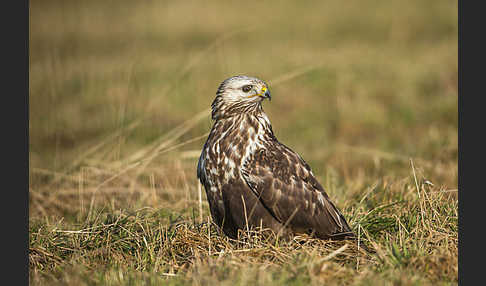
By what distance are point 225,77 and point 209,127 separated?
8.81ft

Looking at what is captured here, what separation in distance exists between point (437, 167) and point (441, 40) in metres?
11.1

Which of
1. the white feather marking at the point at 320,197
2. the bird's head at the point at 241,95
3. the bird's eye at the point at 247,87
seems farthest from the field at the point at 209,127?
the bird's eye at the point at 247,87

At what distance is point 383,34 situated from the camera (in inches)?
709

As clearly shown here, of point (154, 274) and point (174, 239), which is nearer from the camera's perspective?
point (154, 274)

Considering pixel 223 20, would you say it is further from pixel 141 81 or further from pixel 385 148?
pixel 385 148

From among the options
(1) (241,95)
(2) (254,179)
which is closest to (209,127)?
(1) (241,95)

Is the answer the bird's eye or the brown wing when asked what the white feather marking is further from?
the bird's eye

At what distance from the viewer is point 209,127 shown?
589 centimetres

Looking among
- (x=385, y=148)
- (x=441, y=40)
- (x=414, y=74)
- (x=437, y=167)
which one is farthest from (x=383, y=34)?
(x=437, y=167)

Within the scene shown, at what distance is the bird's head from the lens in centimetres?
480

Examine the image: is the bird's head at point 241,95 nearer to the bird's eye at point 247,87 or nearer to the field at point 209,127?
the bird's eye at point 247,87

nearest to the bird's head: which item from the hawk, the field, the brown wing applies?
the hawk

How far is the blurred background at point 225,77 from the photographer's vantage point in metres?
6.88

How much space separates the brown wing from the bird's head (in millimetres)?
415
